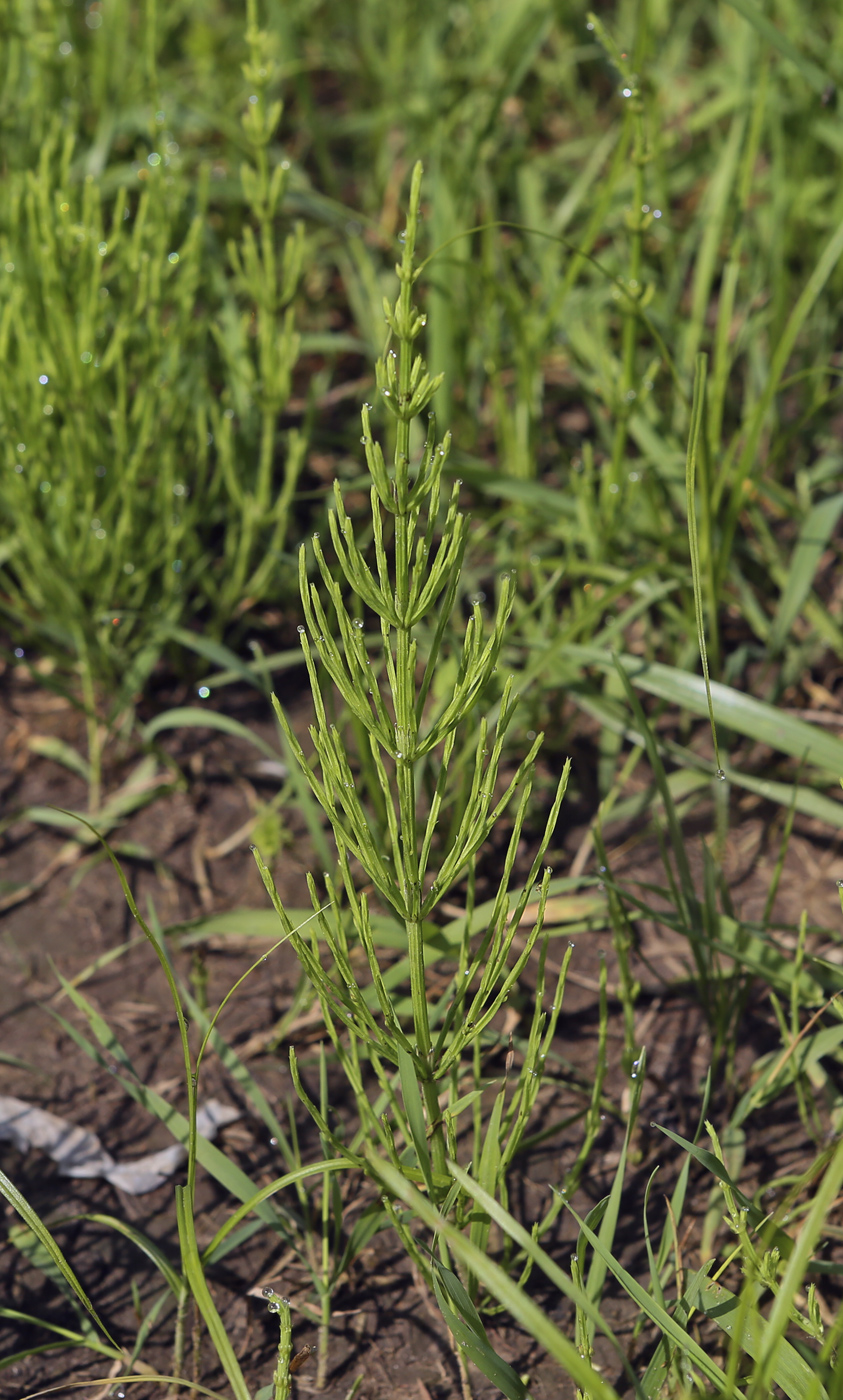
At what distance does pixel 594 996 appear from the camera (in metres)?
1.74

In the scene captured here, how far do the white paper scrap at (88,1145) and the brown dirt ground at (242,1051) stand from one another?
0.02 m

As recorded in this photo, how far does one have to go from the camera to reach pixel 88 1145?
1.57 meters

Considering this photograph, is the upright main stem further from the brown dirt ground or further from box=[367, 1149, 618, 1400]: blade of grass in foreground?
the brown dirt ground

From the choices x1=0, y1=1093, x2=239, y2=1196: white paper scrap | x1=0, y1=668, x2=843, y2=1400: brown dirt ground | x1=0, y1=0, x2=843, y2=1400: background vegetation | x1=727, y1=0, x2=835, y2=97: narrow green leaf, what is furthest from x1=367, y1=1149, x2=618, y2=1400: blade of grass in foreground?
x1=727, y1=0, x2=835, y2=97: narrow green leaf

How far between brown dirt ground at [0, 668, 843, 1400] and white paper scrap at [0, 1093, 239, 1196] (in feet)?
0.06

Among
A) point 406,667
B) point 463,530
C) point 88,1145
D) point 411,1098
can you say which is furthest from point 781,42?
point 88,1145

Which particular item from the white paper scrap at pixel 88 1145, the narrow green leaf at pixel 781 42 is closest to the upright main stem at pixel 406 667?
the white paper scrap at pixel 88 1145

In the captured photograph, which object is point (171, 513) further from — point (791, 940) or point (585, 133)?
point (585, 133)

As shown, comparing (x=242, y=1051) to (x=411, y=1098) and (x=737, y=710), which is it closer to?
(x=411, y=1098)

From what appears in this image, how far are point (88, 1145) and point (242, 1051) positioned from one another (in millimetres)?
238

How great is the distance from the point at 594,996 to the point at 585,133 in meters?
2.22

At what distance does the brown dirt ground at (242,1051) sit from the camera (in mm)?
1413

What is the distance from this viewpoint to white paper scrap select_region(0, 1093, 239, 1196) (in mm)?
1548

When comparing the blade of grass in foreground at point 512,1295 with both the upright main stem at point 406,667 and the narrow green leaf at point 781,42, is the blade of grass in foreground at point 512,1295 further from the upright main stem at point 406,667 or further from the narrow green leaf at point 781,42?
the narrow green leaf at point 781,42
